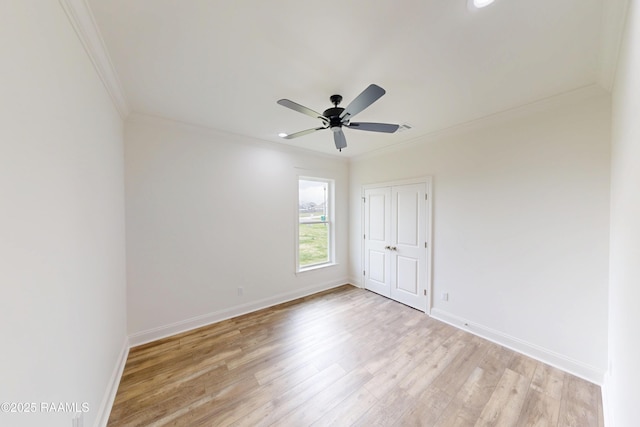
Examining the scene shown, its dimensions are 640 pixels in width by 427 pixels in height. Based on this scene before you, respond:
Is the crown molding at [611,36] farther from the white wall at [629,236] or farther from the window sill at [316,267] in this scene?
the window sill at [316,267]

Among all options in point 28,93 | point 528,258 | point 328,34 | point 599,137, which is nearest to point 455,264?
point 528,258

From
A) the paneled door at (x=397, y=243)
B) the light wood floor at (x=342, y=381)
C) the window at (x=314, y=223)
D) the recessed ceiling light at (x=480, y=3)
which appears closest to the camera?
the recessed ceiling light at (x=480, y=3)

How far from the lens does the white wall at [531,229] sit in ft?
6.61

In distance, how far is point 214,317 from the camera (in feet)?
9.96

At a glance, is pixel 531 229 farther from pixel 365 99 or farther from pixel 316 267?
pixel 316 267

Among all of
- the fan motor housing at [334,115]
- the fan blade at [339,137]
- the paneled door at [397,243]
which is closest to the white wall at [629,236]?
the fan motor housing at [334,115]

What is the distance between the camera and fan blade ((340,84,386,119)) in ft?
4.97

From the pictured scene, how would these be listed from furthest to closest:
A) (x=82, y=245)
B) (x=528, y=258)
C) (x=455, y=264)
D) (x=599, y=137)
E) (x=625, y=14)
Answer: (x=455, y=264) < (x=528, y=258) < (x=599, y=137) < (x=82, y=245) < (x=625, y=14)

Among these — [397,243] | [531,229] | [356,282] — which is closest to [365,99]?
[531,229]

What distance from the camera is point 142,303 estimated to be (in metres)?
2.55

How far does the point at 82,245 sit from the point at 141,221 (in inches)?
53.6

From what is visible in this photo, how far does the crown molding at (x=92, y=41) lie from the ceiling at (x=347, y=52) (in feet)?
0.13

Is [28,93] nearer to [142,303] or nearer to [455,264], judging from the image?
[142,303]

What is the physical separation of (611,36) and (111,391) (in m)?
4.37
